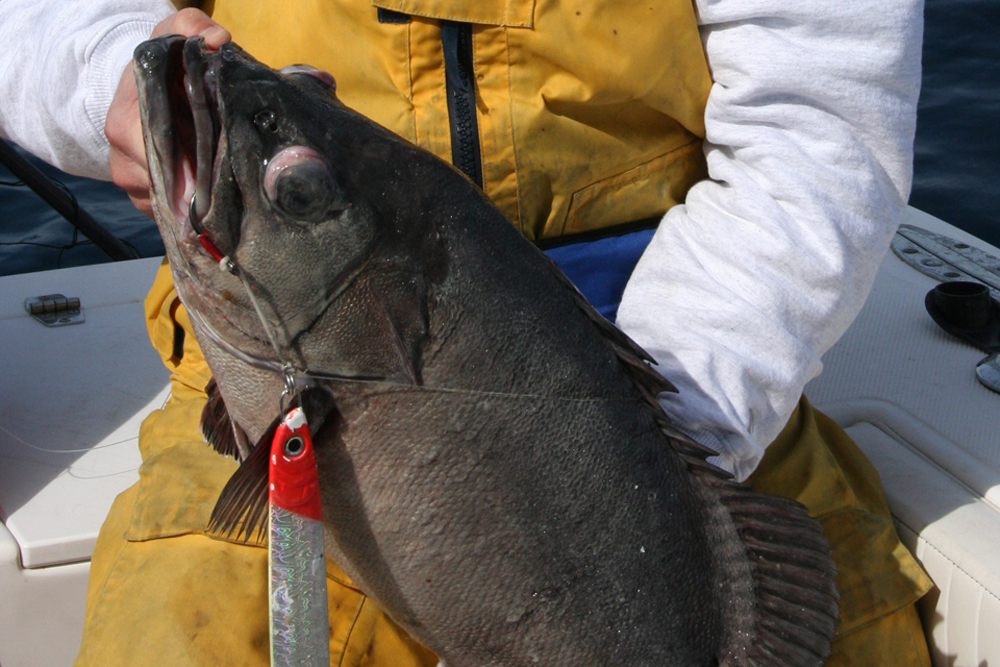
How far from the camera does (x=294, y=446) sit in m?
1.57

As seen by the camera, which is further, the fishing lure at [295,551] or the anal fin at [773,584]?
the anal fin at [773,584]

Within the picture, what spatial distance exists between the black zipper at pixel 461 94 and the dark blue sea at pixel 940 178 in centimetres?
435

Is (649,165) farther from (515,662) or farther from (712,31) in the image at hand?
(515,662)

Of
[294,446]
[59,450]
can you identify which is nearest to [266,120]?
[294,446]

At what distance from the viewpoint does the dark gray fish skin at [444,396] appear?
5.13 feet

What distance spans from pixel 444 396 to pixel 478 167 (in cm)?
72

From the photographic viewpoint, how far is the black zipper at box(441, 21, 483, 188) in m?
2.09

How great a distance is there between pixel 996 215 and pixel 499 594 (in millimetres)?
5126

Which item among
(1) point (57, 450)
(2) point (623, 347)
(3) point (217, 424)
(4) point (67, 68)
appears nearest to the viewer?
(2) point (623, 347)

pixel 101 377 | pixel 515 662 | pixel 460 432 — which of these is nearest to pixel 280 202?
pixel 460 432

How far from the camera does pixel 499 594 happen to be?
172 centimetres

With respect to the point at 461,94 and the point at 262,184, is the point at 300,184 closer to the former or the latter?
the point at 262,184

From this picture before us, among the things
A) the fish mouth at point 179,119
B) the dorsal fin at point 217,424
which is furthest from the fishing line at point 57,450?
the fish mouth at point 179,119

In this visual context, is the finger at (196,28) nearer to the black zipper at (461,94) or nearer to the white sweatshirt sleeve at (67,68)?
the white sweatshirt sleeve at (67,68)
